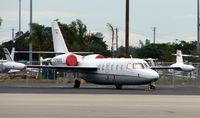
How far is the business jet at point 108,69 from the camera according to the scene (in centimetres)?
4075

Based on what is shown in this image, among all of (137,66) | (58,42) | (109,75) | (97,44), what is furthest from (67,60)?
(97,44)

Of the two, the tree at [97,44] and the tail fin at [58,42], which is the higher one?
the tree at [97,44]

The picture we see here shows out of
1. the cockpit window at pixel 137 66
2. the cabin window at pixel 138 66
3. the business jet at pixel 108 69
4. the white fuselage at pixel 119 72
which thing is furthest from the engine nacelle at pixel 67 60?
the cabin window at pixel 138 66

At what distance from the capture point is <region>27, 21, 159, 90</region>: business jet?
1604 inches

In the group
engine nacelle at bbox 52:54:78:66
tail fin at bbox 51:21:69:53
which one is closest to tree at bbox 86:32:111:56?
tail fin at bbox 51:21:69:53

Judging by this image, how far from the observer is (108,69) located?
43.3 m

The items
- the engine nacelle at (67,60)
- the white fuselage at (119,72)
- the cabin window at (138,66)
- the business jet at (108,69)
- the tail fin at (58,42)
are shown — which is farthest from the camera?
the tail fin at (58,42)

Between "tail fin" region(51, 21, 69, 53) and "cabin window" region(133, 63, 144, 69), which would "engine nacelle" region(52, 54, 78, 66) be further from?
"cabin window" region(133, 63, 144, 69)

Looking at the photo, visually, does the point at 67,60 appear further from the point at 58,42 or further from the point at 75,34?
the point at 75,34

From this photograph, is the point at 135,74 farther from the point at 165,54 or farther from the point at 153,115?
the point at 165,54

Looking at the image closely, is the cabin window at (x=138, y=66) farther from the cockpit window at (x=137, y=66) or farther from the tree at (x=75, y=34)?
the tree at (x=75, y=34)

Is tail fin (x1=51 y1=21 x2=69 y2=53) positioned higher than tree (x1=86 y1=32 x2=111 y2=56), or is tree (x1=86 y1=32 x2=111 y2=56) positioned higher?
tree (x1=86 y1=32 x2=111 y2=56)

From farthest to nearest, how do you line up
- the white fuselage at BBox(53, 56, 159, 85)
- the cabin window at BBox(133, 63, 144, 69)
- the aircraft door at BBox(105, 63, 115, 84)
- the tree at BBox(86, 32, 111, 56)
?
the tree at BBox(86, 32, 111, 56) < the aircraft door at BBox(105, 63, 115, 84) < the cabin window at BBox(133, 63, 144, 69) < the white fuselage at BBox(53, 56, 159, 85)

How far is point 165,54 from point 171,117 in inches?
3267
